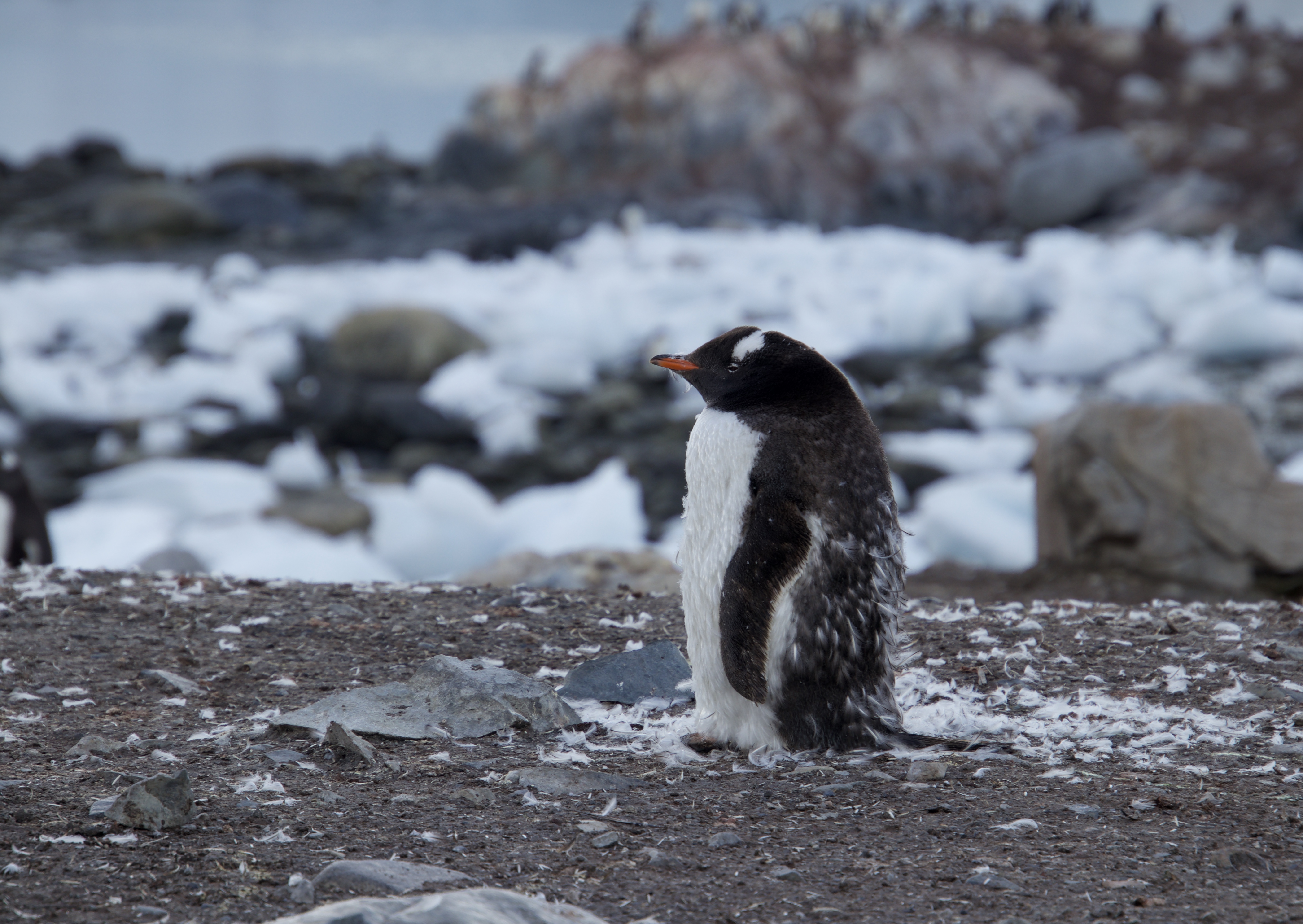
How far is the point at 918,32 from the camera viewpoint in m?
32.7

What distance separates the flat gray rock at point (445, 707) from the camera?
303 cm

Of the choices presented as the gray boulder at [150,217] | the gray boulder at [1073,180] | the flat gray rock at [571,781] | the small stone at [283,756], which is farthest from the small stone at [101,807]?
the gray boulder at [150,217]

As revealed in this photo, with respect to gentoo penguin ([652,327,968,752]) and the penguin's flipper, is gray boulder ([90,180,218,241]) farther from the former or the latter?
the penguin's flipper

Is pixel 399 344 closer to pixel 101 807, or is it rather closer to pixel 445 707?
pixel 445 707

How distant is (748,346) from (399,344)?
12068 mm

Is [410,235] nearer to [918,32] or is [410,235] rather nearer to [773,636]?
[918,32]

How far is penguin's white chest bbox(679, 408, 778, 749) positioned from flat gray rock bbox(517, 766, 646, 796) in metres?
0.35

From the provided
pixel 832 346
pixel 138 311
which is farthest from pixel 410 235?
pixel 832 346

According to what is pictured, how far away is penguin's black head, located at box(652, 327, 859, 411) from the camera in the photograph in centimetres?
305

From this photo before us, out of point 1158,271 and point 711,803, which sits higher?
point 1158,271

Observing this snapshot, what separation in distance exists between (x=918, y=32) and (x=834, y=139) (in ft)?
17.4

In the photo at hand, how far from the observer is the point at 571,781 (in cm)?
272

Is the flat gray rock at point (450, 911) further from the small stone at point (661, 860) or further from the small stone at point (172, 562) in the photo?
the small stone at point (172, 562)

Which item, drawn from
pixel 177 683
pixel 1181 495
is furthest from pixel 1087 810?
pixel 1181 495
